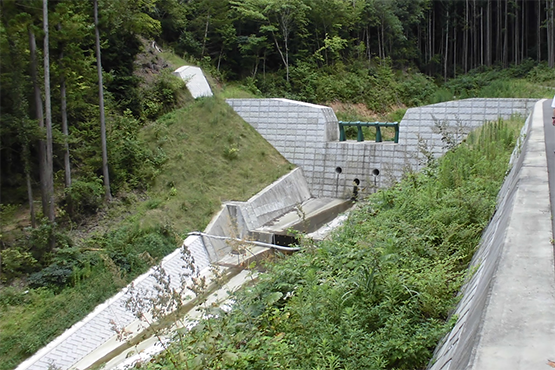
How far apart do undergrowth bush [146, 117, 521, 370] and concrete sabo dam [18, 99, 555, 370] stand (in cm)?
26

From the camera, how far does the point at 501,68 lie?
100.0 ft

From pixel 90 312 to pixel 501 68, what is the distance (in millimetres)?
30719

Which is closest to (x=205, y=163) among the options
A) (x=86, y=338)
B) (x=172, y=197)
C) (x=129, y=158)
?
(x=172, y=197)

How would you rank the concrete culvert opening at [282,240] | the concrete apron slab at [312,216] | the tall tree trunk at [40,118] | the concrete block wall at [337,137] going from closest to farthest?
the tall tree trunk at [40,118] → the concrete culvert opening at [282,240] → the concrete apron slab at [312,216] → the concrete block wall at [337,137]

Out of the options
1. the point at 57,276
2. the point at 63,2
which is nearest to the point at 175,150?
the point at 63,2

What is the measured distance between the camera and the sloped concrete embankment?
75.8 inches

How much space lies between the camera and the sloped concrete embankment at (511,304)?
193 cm

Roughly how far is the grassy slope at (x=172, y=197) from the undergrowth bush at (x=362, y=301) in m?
2.60

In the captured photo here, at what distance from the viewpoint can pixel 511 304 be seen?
229cm

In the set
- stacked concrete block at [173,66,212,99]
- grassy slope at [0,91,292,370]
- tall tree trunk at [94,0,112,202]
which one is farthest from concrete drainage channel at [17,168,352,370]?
stacked concrete block at [173,66,212,99]

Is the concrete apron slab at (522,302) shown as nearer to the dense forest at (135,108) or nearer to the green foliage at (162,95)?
the dense forest at (135,108)

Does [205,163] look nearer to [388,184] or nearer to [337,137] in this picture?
[337,137]

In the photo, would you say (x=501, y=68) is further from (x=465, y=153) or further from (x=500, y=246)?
(x=500, y=246)

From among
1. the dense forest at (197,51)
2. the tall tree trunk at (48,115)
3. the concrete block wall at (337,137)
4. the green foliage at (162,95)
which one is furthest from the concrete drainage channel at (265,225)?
the green foliage at (162,95)
